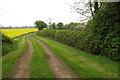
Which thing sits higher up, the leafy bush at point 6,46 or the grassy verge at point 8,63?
the leafy bush at point 6,46

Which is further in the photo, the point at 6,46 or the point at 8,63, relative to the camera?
the point at 6,46

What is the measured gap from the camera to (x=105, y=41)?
32.7ft

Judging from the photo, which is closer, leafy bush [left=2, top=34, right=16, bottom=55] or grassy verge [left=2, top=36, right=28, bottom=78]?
grassy verge [left=2, top=36, right=28, bottom=78]

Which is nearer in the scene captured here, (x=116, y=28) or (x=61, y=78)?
(x=61, y=78)

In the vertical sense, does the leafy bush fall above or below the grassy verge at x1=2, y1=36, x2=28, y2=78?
above

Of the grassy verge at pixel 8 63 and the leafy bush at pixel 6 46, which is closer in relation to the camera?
the grassy verge at pixel 8 63

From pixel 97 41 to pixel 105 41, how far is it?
50.4 inches

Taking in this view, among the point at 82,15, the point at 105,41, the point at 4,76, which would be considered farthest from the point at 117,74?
the point at 82,15

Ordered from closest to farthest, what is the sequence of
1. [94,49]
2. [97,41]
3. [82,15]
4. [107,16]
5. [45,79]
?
[45,79]
[107,16]
[97,41]
[94,49]
[82,15]

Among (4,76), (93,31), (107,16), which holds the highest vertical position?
(107,16)

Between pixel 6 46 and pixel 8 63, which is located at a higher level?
pixel 6 46

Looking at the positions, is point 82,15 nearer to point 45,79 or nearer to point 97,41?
point 97,41

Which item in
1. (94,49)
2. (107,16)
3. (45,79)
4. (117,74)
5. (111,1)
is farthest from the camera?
(94,49)

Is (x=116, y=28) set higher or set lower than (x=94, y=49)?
higher
